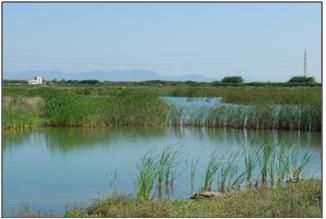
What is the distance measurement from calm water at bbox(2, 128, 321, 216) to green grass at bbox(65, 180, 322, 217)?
104 cm

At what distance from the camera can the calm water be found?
25.8ft

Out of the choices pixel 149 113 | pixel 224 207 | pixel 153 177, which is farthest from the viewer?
pixel 149 113

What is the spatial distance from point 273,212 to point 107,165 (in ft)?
18.4

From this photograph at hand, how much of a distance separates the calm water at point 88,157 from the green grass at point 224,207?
1.04m

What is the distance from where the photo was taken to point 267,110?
16469 mm

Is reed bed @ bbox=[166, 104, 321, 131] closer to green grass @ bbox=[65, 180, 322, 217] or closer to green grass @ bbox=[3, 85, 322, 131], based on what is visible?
green grass @ bbox=[3, 85, 322, 131]

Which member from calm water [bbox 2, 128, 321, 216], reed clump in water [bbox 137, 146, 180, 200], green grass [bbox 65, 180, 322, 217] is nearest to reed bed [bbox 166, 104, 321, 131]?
calm water [bbox 2, 128, 321, 216]

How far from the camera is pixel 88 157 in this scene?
1142cm

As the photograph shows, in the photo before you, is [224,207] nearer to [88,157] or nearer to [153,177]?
[153,177]

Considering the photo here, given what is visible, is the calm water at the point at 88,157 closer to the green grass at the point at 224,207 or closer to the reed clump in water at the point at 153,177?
the reed clump in water at the point at 153,177

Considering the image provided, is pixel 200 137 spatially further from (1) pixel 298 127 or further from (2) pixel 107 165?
(2) pixel 107 165

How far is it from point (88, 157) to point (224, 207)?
6006 mm

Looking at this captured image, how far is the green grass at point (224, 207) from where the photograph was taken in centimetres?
514

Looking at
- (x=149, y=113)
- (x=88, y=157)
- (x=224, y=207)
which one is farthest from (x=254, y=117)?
(x=224, y=207)
